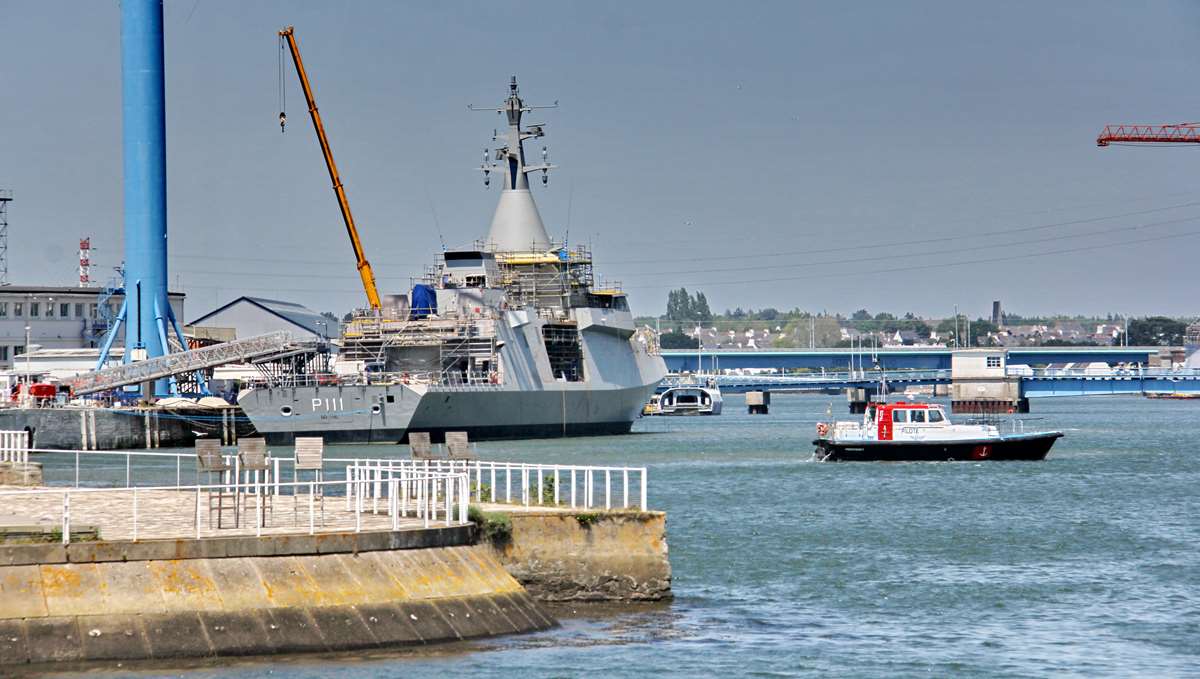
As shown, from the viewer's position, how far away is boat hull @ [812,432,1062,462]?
65.3 meters

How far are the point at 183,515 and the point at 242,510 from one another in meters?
0.84

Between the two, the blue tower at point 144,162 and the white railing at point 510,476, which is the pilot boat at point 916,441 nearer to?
the white railing at point 510,476

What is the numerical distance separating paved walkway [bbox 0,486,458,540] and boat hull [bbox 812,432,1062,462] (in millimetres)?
39440

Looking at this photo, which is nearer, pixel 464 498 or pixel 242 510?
pixel 464 498

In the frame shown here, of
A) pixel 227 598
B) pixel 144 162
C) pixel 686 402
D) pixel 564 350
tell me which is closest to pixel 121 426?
pixel 144 162

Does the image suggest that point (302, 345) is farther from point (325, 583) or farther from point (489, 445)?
point (325, 583)

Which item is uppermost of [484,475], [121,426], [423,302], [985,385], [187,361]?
[423,302]

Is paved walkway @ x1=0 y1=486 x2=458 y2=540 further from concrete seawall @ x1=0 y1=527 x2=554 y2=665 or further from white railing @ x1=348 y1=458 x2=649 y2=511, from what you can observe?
white railing @ x1=348 y1=458 x2=649 y2=511

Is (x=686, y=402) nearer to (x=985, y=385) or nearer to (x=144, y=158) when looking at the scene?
(x=985, y=385)

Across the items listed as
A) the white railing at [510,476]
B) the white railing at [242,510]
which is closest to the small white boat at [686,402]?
the white railing at [510,476]

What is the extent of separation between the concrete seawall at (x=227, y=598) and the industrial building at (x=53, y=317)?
104972mm

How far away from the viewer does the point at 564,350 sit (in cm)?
9425

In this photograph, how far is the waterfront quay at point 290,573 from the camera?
20.3 meters

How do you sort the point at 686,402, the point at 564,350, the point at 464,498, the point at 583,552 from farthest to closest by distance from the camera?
the point at 686,402 < the point at 564,350 < the point at 583,552 < the point at 464,498
